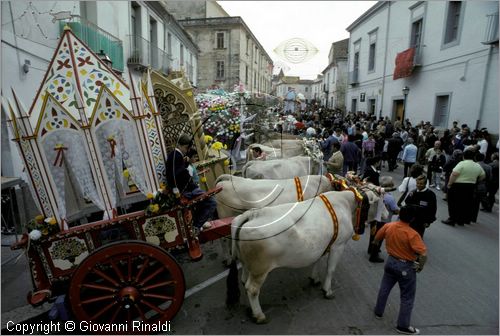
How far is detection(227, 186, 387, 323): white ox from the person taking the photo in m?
3.67

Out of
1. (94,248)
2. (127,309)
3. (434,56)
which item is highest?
(434,56)

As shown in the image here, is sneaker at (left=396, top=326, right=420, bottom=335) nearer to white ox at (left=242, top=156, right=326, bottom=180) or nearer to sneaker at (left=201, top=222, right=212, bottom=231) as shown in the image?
sneaker at (left=201, top=222, right=212, bottom=231)

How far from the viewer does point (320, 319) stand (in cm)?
392

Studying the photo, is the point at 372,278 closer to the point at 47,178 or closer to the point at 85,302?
the point at 85,302

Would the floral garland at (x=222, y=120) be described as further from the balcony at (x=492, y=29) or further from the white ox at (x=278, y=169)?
the balcony at (x=492, y=29)

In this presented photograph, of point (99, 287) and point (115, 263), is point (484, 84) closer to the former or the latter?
point (115, 263)

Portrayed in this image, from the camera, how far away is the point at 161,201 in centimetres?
357

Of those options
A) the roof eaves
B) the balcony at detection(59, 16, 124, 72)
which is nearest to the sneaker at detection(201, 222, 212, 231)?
the balcony at detection(59, 16, 124, 72)

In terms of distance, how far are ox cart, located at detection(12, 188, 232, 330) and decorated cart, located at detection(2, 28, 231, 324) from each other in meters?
0.01

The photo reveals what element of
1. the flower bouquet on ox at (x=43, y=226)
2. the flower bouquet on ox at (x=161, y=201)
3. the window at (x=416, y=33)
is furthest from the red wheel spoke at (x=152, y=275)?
the window at (x=416, y=33)

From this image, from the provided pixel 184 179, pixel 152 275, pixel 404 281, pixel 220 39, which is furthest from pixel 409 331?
pixel 220 39

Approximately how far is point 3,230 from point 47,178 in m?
4.49

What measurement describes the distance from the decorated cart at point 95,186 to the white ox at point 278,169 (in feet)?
9.61

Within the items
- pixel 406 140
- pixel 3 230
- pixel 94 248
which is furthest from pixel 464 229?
pixel 3 230
